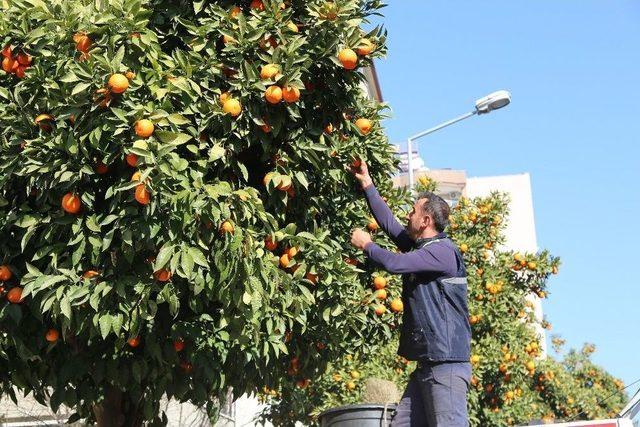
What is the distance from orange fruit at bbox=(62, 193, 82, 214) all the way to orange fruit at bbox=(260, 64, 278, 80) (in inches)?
47.0

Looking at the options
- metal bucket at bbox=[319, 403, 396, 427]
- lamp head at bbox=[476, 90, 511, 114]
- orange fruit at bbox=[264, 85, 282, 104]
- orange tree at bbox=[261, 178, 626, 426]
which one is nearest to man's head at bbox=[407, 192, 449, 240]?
orange fruit at bbox=[264, 85, 282, 104]

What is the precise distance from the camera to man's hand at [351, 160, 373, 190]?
580 centimetres

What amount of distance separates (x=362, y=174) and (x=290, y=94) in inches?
42.6

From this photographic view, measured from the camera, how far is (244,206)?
472cm

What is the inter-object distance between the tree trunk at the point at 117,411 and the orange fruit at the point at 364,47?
110 inches

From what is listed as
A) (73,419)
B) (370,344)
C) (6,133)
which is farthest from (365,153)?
(73,419)

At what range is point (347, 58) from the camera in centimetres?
502

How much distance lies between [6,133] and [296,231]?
1825 millimetres

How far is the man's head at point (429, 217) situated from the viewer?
5.27 metres

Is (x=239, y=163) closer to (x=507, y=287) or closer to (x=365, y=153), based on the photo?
(x=365, y=153)

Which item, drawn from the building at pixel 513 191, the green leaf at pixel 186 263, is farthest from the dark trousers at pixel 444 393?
the building at pixel 513 191

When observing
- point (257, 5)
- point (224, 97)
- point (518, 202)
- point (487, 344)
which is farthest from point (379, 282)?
point (518, 202)

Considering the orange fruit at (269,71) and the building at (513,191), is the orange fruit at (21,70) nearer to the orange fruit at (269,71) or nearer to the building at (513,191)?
the orange fruit at (269,71)

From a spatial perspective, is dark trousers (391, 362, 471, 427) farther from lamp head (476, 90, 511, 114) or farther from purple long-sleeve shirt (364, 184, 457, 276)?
lamp head (476, 90, 511, 114)
